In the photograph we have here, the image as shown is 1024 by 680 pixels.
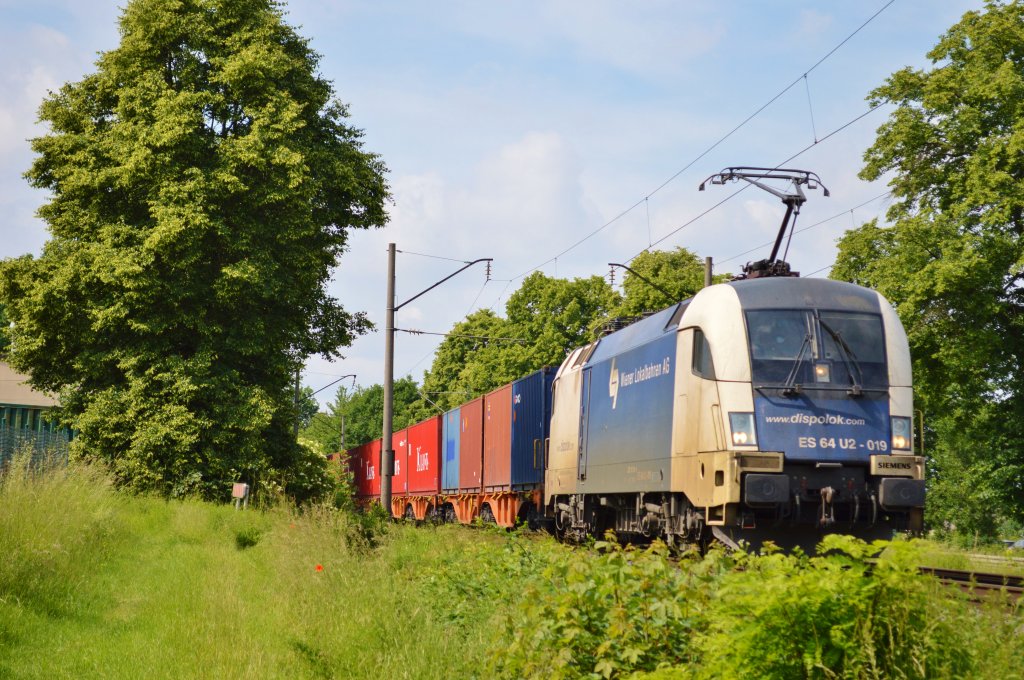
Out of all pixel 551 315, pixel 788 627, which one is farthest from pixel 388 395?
pixel 551 315

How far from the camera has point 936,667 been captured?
13.9 feet

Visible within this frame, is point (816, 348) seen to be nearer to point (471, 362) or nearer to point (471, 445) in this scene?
point (471, 445)

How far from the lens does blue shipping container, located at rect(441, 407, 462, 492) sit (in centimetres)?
3084

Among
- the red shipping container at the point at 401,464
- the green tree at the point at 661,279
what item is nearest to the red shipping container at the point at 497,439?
the red shipping container at the point at 401,464

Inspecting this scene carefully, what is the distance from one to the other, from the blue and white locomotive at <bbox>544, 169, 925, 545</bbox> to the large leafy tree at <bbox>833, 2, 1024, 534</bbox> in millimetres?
16090

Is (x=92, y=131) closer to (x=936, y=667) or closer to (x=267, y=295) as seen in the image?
(x=267, y=295)

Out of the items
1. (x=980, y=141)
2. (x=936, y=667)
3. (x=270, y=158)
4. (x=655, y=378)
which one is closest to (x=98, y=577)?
(x=655, y=378)

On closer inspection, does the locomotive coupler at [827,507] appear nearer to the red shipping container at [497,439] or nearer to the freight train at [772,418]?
the freight train at [772,418]

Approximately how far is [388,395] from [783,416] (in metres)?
14.4

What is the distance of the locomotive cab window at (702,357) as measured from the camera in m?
12.4

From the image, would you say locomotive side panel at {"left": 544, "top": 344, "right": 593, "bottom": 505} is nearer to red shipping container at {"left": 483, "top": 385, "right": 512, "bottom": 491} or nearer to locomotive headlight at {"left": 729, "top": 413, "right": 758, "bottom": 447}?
red shipping container at {"left": 483, "top": 385, "right": 512, "bottom": 491}

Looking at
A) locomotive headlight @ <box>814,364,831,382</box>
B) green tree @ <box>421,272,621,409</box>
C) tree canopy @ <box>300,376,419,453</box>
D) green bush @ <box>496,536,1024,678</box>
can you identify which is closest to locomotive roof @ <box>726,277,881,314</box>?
locomotive headlight @ <box>814,364,831,382</box>

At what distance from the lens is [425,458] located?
118ft

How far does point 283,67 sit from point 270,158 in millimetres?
2772
